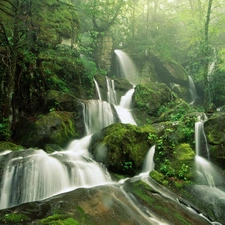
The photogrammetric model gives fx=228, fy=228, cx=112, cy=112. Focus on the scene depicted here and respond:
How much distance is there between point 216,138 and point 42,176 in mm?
6451

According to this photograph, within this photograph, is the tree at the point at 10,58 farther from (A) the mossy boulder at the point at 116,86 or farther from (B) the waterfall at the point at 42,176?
(A) the mossy boulder at the point at 116,86

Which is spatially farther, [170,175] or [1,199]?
[170,175]

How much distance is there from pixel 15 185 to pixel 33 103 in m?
6.12

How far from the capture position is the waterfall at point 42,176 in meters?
5.41

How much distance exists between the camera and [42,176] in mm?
5969

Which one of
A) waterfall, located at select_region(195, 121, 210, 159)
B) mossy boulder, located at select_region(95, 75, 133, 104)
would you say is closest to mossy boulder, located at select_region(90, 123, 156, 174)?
waterfall, located at select_region(195, 121, 210, 159)

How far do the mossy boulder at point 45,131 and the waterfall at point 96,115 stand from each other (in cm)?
135

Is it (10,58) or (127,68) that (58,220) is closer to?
(10,58)

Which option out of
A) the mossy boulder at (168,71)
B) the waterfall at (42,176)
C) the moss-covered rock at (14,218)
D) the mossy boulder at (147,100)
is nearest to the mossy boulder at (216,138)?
the waterfall at (42,176)

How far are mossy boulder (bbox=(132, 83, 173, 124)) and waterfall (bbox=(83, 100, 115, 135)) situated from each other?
2.35m

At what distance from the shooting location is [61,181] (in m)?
6.16

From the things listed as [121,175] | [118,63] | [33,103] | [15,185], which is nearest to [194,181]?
[121,175]

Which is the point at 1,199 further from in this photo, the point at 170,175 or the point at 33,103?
the point at 33,103

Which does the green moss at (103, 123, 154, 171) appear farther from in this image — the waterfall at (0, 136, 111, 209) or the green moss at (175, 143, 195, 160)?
the green moss at (175, 143, 195, 160)
